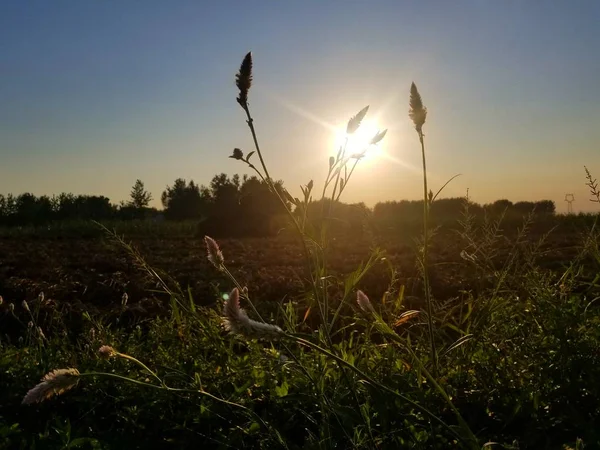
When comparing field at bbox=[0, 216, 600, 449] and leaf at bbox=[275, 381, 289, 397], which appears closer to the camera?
field at bbox=[0, 216, 600, 449]

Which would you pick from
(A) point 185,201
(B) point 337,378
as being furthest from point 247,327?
(A) point 185,201

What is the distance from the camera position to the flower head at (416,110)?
1.24 metres

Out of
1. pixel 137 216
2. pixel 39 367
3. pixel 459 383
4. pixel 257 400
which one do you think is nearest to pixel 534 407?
pixel 459 383

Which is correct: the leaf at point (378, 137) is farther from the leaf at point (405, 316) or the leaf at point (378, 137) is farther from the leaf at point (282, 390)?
the leaf at point (282, 390)

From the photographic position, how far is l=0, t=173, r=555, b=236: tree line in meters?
19.3

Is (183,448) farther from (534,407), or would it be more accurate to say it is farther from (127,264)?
(127,264)

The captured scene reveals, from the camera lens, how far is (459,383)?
1.78 m

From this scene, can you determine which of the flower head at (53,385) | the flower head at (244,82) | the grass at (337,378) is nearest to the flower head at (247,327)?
the grass at (337,378)

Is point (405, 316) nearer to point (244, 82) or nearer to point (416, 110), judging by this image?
point (416, 110)

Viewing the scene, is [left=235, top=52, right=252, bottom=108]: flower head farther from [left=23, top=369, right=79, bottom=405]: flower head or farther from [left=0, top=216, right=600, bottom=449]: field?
[left=23, top=369, right=79, bottom=405]: flower head

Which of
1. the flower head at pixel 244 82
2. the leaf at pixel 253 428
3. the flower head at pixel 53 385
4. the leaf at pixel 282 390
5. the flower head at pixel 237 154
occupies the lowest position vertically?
the leaf at pixel 253 428

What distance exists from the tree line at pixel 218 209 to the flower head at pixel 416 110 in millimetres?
332

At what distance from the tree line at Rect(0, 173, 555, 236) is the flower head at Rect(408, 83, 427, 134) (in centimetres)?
33

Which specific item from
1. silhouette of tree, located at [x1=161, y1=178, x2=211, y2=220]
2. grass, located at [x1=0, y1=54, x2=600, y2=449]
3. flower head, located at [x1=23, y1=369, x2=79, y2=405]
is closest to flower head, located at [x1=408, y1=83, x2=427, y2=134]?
grass, located at [x1=0, y1=54, x2=600, y2=449]
